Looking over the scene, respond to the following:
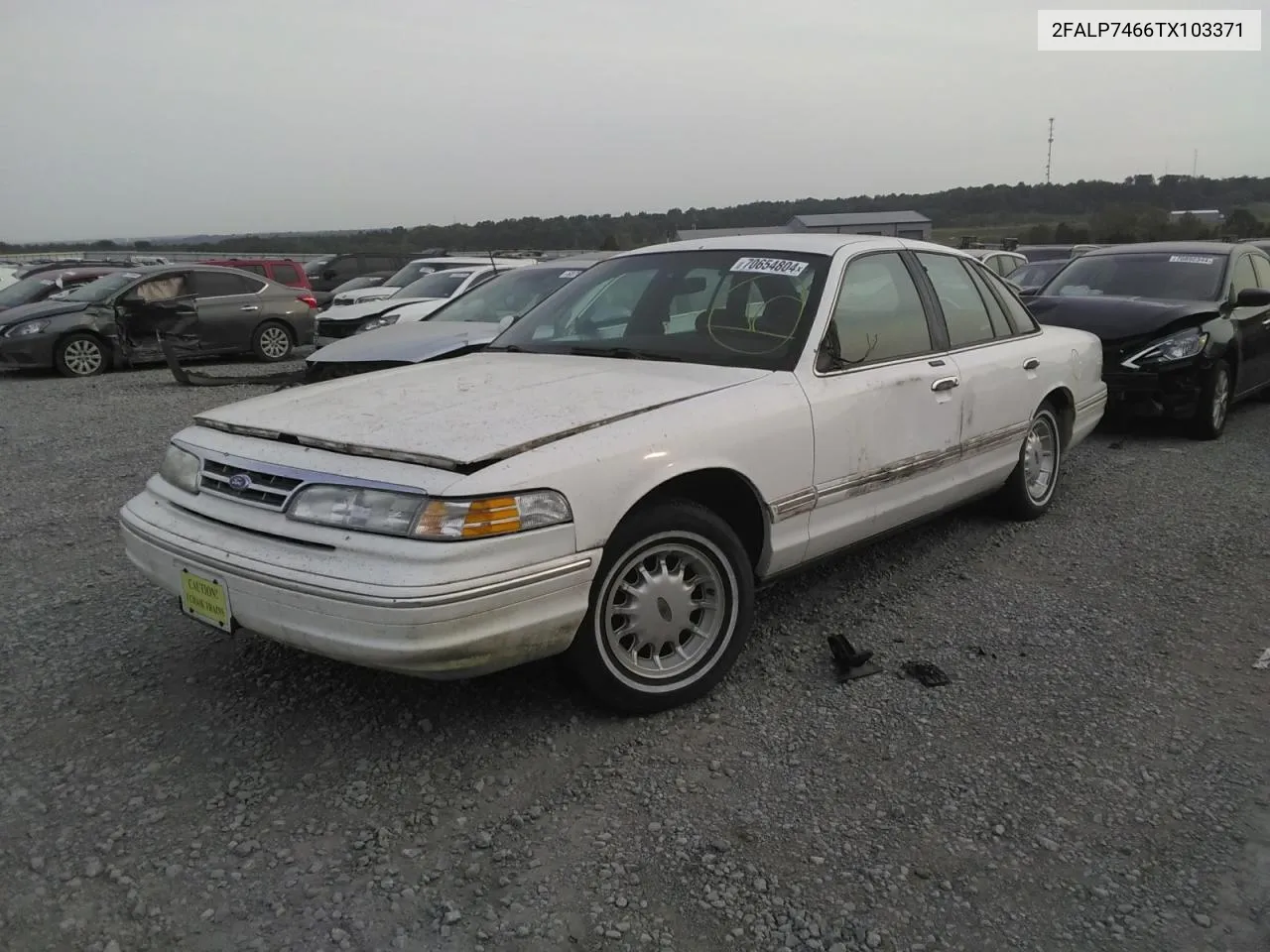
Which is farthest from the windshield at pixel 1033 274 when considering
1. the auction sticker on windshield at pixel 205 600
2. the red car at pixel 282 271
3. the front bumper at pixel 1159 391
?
the auction sticker on windshield at pixel 205 600

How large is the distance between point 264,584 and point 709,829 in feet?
4.60

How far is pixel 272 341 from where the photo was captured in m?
14.2

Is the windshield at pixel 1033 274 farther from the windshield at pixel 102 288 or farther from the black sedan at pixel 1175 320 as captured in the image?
the windshield at pixel 102 288

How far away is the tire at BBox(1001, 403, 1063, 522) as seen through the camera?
201 inches

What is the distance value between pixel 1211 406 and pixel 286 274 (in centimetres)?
1420

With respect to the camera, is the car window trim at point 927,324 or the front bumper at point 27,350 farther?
the front bumper at point 27,350

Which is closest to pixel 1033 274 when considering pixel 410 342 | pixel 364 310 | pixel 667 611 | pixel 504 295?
pixel 504 295

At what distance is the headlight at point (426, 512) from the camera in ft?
8.46

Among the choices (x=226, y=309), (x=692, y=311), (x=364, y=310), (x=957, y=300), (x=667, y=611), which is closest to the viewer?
(x=667, y=611)

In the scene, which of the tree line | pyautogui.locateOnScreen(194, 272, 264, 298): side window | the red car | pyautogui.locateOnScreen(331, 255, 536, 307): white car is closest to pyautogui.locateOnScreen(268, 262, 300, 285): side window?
the red car

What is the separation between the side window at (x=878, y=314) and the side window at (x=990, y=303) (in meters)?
0.75

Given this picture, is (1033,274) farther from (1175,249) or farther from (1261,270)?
(1175,249)

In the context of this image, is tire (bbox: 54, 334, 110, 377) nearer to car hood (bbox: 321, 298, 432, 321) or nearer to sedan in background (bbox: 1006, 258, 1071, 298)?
car hood (bbox: 321, 298, 432, 321)

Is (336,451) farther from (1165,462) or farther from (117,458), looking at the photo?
(1165,462)
